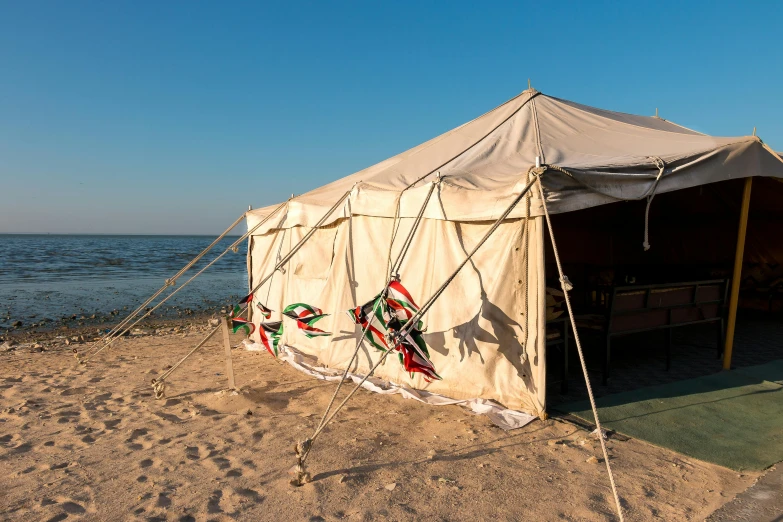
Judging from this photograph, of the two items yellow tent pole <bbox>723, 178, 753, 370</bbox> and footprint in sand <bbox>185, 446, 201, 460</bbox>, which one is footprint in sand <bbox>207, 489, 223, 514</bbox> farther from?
yellow tent pole <bbox>723, 178, 753, 370</bbox>

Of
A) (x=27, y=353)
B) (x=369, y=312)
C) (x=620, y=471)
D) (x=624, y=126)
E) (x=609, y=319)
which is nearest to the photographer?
(x=620, y=471)

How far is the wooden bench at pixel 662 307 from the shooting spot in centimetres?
473

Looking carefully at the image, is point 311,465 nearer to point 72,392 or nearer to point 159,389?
point 159,389

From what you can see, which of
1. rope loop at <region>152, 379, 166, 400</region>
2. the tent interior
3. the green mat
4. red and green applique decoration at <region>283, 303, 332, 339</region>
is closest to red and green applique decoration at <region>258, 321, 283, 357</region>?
red and green applique decoration at <region>283, 303, 332, 339</region>

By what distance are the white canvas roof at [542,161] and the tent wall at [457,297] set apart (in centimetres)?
24

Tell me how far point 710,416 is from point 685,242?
6.13 m

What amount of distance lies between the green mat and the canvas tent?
750 mm

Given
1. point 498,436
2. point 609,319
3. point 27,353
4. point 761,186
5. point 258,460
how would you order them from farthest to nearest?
point 27,353 → point 761,186 → point 609,319 → point 498,436 → point 258,460

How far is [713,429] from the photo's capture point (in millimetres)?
3764

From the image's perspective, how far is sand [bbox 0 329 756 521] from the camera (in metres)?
2.76

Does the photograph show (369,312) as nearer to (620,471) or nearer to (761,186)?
(620,471)

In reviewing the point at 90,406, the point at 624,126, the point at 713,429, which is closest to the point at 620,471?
the point at 713,429

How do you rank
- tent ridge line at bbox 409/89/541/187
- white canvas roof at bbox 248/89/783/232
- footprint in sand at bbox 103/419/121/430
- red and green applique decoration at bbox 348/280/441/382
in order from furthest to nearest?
tent ridge line at bbox 409/89/541/187 → footprint in sand at bbox 103/419/121/430 → red and green applique decoration at bbox 348/280/441/382 → white canvas roof at bbox 248/89/783/232

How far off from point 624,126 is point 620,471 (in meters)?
4.06
